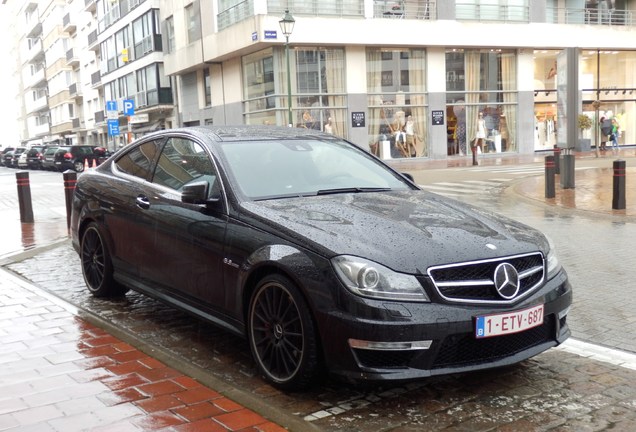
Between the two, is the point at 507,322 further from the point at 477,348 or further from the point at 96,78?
the point at 96,78

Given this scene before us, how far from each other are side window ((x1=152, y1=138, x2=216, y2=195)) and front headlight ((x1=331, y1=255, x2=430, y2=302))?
150cm

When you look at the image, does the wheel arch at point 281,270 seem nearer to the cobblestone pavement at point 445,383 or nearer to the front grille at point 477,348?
the cobblestone pavement at point 445,383

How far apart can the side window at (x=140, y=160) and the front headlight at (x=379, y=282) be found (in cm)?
258

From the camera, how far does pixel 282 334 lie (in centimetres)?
372

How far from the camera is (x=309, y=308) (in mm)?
3514

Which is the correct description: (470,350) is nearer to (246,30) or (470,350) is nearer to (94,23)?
(246,30)

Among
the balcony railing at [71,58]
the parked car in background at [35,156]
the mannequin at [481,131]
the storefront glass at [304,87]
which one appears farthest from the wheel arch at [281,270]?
the balcony railing at [71,58]

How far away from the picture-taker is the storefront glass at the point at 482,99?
34469mm

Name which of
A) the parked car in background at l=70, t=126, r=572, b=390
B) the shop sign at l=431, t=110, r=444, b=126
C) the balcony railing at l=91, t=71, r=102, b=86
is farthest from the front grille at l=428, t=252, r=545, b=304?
the balcony railing at l=91, t=71, r=102, b=86

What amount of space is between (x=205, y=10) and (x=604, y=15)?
22968mm

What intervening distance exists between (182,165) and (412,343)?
2.52 metres

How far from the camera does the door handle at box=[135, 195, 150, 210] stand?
5.06m

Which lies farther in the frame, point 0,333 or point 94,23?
point 94,23

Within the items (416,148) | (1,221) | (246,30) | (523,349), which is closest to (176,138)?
(523,349)
